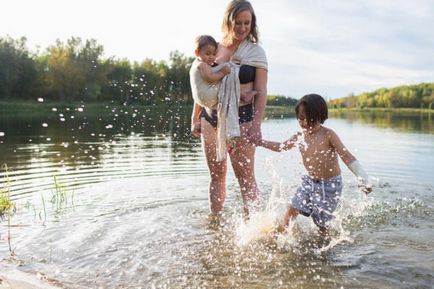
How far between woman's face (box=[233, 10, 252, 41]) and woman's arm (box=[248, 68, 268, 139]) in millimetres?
449

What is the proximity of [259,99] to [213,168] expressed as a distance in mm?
1175

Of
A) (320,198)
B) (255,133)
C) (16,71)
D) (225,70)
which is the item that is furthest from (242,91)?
(16,71)

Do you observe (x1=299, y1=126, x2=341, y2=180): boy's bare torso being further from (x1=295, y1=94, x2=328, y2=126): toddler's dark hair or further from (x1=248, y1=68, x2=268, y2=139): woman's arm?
(x1=248, y1=68, x2=268, y2=139): woman's arm

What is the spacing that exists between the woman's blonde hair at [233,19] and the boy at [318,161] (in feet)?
3.53

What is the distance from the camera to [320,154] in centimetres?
521

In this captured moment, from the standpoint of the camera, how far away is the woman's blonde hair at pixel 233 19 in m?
5.24

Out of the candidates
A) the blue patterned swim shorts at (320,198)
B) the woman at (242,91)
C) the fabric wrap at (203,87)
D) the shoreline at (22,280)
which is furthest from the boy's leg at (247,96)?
the shoreline at (22,280)

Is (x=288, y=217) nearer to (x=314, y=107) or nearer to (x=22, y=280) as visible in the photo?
(x=314, y=107)

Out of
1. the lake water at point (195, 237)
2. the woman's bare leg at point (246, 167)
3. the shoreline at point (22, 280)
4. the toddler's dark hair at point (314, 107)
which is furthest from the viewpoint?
the woman's bare leg at point (246, 167)

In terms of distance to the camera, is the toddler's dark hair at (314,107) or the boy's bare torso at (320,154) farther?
the boy's bare torso at (320,154)

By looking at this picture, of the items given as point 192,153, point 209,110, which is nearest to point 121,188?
point 209,110

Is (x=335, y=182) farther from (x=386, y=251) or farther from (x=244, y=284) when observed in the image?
(x=244, y=284)

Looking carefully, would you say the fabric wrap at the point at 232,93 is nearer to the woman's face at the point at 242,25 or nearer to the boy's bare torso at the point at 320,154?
the woman's face at the point at 242,25

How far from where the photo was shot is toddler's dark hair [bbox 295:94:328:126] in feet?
16.4
